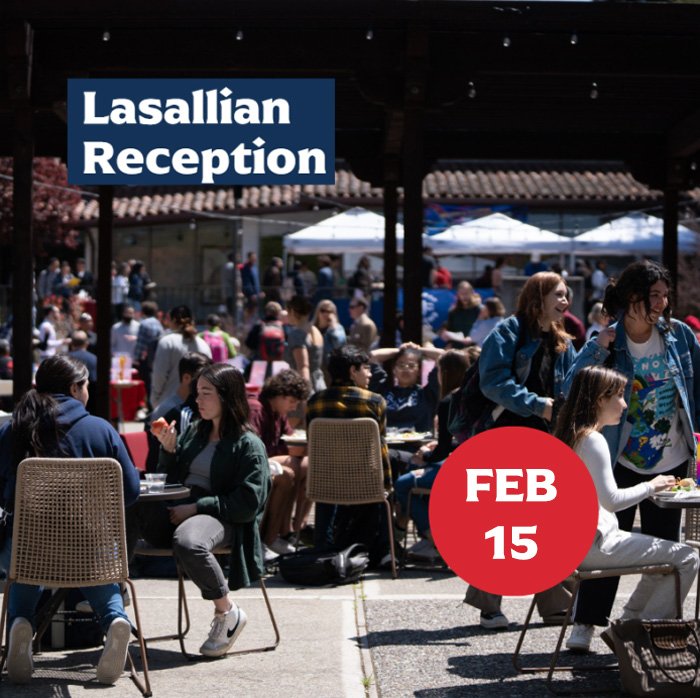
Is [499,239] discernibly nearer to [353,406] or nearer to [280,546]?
[280,546]

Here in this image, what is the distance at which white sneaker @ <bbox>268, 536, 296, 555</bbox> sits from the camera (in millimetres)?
9742

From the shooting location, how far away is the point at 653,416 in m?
6.48

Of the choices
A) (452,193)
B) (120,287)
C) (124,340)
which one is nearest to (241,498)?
(124,340)

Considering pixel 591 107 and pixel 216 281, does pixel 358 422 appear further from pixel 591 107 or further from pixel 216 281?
pixel 216 281

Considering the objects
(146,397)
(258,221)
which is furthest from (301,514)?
(258,221)

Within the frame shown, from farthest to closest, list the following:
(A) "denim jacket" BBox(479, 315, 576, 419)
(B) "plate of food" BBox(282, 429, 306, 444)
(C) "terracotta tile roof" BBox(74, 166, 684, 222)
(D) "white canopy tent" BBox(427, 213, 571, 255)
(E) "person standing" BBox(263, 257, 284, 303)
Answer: (C) "terracotta tile roof" BBox(74, 166, 684, 222) < (E) "person standing" BBox(263, 257, 284, 303) < (D) "white canopy tent" BBox(427, 213, 571, 255) < (B) "plate of food" BBox(282, 429, 306, 444) < (A) "denim jacket" BBox(479, 315, 576, 419)

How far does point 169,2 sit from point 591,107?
16.5ft

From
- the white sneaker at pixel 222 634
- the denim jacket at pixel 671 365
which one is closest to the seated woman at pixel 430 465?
the denim jacket at pixel 671 365

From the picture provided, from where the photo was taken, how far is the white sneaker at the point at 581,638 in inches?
254

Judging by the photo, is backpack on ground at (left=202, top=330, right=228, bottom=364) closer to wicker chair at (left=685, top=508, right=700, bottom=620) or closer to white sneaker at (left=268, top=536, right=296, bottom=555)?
white sneaker at (left=268, top=536, right=296, bottom=555)

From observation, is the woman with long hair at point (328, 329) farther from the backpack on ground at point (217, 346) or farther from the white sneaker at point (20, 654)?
the white sneaker at point (20, 654)

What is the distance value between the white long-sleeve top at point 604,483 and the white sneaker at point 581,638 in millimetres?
657

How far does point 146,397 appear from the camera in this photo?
19.2 meters

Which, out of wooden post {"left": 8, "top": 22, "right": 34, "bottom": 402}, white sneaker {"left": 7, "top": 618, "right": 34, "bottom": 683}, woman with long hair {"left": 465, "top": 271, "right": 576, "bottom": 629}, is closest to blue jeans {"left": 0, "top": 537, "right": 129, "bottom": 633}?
white sneaker {"left": 7, "top": 618, "right": 34, "bottom": 683}
